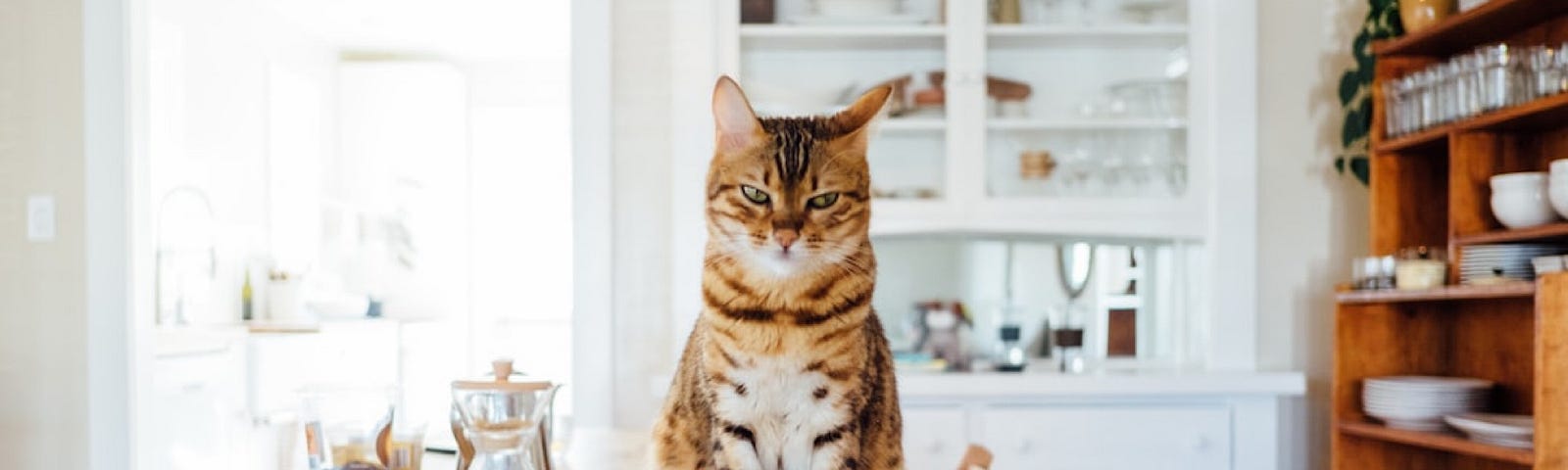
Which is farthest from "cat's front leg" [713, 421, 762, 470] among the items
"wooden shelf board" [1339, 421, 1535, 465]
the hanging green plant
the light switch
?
the light switch

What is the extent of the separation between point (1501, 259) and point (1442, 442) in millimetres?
356

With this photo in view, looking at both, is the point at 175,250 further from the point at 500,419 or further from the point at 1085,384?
the point at 500,419

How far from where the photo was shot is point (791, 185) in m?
0.68

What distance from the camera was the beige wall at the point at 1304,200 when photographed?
9.39 feet

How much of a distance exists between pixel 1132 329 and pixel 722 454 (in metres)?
2.47

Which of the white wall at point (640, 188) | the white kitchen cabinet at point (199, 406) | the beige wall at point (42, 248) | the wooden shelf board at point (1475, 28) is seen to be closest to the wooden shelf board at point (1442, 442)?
the wooden shelf board at point (1475, 28)

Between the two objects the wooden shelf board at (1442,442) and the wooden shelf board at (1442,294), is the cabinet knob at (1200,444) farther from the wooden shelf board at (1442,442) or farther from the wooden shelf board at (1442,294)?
the wooden shelf board at (1442,294)

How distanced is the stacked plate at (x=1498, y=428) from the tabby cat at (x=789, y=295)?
1862 millimetres

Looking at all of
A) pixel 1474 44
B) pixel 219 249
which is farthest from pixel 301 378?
pixel 1474 44

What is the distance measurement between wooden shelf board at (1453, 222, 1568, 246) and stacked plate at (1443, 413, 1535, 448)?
0.33 metres

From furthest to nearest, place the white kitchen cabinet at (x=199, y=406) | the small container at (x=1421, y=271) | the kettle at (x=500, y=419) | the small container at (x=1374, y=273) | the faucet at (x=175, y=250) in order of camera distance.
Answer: the faucet at (x=175, y=250) → the white kitchen cabinet at (x=199, y=406) → the small container at (x=1374, y=273) → the small container at (x=1421, y=271) → the kettle at (x=500, y=419)

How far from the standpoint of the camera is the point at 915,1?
9.51ft

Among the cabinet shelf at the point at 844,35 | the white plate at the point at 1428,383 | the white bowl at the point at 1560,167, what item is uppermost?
the cabinet shelf at the point at 844,35

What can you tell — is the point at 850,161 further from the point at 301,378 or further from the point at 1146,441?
the point at 301,378
